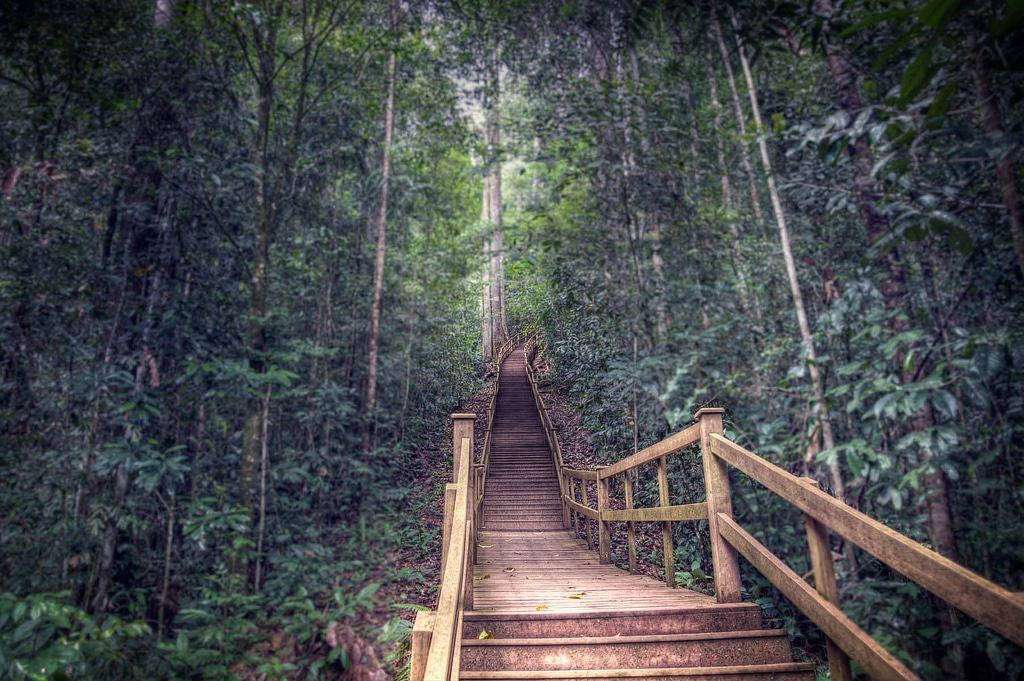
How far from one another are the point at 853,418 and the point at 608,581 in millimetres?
2584

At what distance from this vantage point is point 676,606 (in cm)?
280

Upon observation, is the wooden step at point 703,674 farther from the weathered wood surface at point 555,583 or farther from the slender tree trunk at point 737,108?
the slender tree trunk at point 737,108

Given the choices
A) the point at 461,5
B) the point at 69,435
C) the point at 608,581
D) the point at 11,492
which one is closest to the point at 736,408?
the point at 608,581

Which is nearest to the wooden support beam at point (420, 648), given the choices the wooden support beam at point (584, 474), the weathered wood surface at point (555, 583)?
the weathered wood surface at point (555, 583)

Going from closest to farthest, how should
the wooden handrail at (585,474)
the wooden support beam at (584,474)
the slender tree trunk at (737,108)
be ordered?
1. the slender tree trunk at (737,108)
2. the wooden handrail at (585,474)
3. the wooden support beam at (584,474)

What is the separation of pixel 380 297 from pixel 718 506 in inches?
265

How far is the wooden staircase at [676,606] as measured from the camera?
1.47 meters

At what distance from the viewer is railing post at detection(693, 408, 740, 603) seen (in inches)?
111

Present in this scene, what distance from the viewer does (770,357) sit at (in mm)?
4762

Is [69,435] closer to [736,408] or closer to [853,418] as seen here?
[736,408]

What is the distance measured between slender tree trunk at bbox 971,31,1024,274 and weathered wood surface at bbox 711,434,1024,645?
134cm

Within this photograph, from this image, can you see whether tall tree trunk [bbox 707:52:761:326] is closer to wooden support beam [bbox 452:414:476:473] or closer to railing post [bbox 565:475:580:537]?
wooden support beam [bbox 452:414:476:473]

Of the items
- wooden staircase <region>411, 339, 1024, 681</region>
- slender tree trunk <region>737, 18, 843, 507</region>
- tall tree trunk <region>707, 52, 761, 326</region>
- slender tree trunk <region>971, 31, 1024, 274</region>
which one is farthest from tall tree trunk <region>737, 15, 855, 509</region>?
slender tree trunk <region>971, 31, 1024, 274</region>

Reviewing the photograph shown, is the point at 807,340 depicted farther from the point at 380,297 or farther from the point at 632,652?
the point at 380,297
